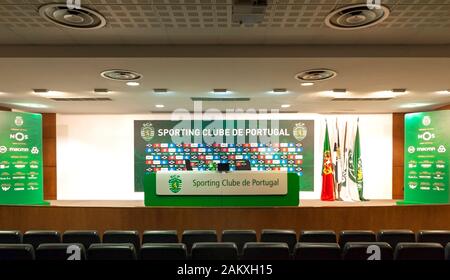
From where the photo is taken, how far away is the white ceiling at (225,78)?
471cm

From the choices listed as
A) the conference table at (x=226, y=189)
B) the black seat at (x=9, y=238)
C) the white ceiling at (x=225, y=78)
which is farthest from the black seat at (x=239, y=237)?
the conference table at (x=226, y=189)

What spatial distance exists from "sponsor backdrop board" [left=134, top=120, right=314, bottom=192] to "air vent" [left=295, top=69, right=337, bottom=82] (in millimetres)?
5087

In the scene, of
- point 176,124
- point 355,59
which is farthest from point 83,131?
point 355,59

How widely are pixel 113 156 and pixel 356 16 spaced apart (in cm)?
942

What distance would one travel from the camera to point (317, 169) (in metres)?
11.0

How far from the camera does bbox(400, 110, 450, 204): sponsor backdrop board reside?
846 cm

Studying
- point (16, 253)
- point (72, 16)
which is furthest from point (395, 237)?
point (72, 16)

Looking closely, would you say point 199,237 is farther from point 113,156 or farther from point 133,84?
point 113,156

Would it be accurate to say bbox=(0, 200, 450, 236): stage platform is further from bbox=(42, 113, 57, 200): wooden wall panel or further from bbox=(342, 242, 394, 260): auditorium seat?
bbox=(42, 113, 57, 200): wooden wall panel

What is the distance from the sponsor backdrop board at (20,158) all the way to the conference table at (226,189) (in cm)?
384

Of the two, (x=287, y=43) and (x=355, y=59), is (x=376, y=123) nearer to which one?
(x=355, y=59)

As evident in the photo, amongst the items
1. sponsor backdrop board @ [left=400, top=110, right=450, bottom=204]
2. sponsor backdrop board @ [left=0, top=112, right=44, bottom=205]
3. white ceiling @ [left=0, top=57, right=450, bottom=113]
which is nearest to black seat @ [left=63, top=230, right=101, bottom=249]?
white ceiling @ [left=0, top=57, right=450, bottom=113]

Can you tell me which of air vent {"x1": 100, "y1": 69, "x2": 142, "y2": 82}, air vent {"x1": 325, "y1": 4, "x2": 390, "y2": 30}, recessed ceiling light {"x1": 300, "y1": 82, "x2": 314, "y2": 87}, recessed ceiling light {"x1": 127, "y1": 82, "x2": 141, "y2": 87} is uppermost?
air vent {"x1": 325, "y1": 4, "x2": 390, "y2": 30}
